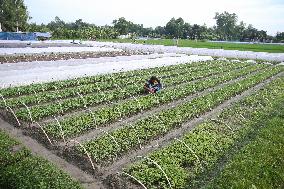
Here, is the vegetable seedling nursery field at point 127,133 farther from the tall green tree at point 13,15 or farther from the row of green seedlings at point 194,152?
the tall green tree at point 13,15

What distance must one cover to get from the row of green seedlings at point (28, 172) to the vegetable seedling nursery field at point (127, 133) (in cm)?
3

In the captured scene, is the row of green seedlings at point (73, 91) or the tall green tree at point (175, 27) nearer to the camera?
the row of green seedlings at point (73, 91)

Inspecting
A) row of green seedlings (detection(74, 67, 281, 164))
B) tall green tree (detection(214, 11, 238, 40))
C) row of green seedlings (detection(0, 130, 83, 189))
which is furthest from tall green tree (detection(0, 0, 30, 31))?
tall green tree (detection(214, 11, 238, 40))

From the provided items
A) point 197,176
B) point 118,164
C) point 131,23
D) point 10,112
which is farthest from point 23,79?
point 131,23

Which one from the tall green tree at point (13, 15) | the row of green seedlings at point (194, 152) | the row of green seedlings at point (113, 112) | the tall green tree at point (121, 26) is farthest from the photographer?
the tall green tree at point (121, 26)

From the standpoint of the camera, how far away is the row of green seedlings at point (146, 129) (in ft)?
38.3

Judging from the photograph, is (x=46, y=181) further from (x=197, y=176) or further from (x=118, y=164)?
(x=197, y=176)

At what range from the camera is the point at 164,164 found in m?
10.7

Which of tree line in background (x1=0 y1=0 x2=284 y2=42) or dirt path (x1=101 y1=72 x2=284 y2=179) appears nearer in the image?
dirt path (x1=101 y1=72 x2=284 y2=179)

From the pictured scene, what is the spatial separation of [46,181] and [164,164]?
Result: 152 inches

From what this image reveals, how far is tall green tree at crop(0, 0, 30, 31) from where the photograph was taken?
69.8 meters

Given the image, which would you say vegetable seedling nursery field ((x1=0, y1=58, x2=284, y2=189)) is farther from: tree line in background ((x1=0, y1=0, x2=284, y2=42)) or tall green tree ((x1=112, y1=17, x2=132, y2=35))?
tall green tree ((x1=112, y1=17, x2=132, y2=35))

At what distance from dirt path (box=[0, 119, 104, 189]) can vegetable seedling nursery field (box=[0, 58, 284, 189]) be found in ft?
0.10

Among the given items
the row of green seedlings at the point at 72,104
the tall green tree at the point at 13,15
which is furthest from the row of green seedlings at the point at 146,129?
the tall green tree at the point at 13,15
